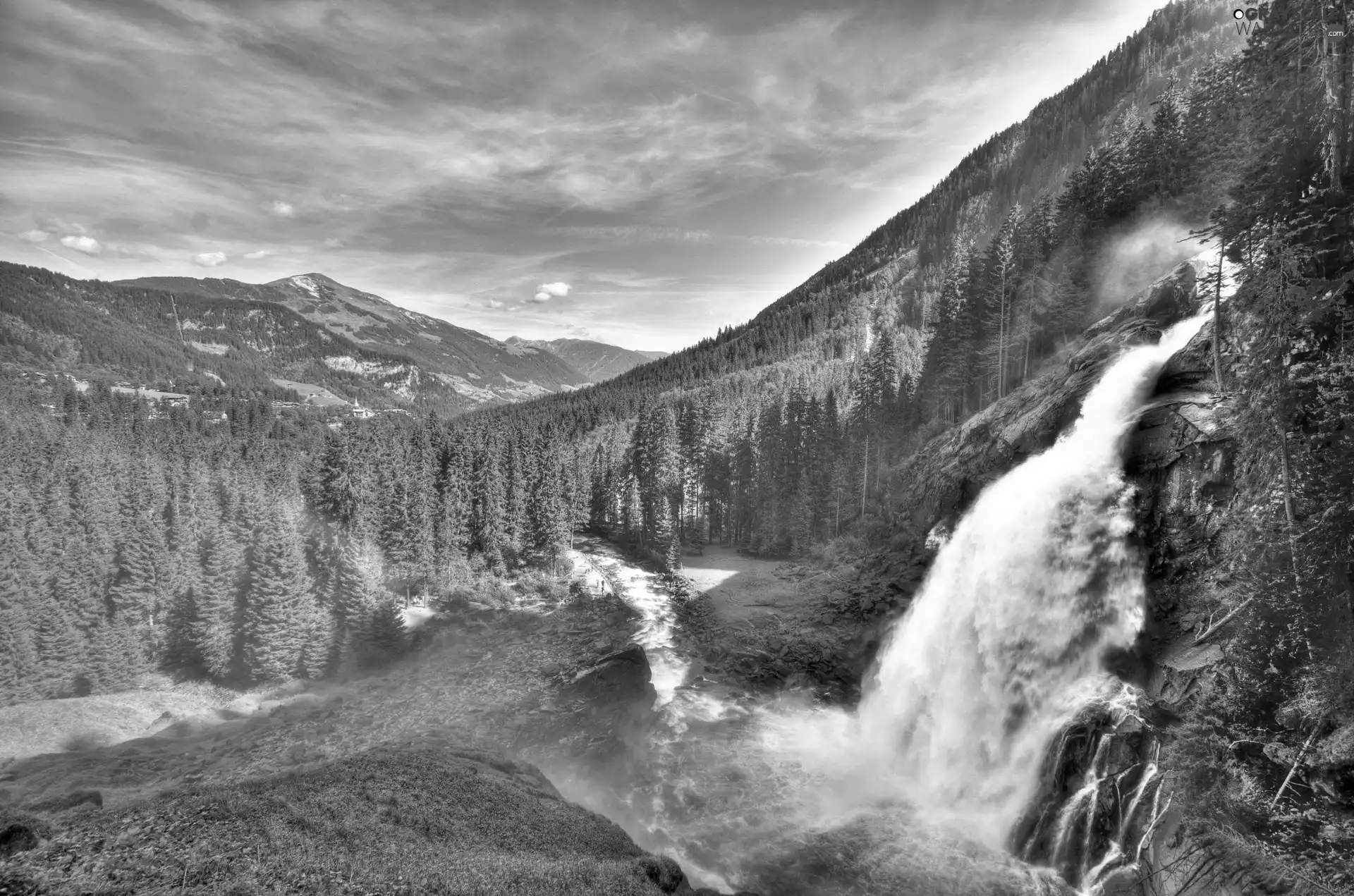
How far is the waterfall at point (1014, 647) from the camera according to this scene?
20438mm

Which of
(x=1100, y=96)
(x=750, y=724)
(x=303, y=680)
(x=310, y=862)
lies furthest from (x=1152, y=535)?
(x=1100, y=96)

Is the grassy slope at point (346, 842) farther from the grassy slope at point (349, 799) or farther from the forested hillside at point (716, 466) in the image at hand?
the forested hillside at point (716, 466)

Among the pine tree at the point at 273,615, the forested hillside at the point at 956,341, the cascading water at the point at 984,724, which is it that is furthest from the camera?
the forested hillside at the point at 956,341

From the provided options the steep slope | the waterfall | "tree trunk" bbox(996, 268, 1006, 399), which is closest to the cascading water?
the waterfall

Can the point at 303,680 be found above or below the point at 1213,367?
below

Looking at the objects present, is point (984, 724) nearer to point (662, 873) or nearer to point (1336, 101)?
point (662, 873)

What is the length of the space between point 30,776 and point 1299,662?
48553mm

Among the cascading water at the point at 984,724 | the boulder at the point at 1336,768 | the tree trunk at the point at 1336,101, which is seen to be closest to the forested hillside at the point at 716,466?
the tree trunk at the point at 1336,101

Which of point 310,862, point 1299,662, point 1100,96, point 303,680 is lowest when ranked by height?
point 303,680

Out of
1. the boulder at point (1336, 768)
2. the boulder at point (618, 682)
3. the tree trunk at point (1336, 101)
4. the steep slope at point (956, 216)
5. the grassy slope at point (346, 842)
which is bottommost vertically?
the boulder at point (618, 682)

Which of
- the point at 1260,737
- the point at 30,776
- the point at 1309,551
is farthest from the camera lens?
the point at 30,776

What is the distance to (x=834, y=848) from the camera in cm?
2052

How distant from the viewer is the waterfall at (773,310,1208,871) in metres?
20.4

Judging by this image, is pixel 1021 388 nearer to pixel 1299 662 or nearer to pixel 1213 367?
pixel 1213 367
